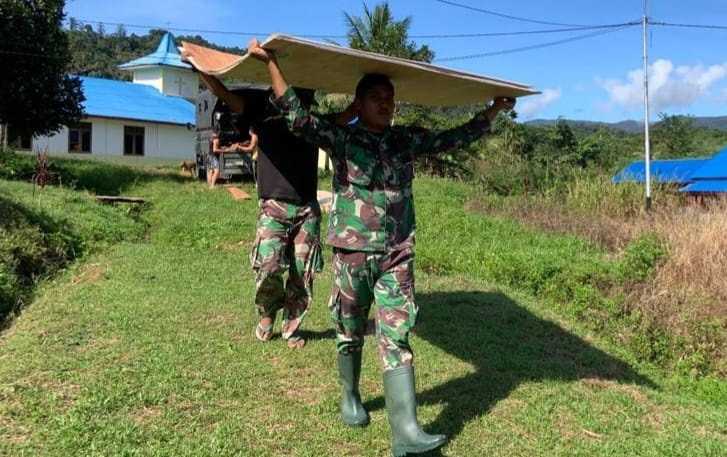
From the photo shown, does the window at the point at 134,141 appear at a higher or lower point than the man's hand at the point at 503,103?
higher

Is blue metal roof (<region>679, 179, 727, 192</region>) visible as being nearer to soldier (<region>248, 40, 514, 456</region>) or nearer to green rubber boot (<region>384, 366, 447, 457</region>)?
soldier (<region>248, 40, 514, 456</region>)

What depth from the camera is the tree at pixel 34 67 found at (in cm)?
1734

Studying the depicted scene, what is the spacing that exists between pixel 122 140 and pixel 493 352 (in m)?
29.7

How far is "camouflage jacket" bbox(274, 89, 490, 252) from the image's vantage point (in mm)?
3578

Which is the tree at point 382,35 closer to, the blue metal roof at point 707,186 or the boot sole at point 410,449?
the blue metal roof at point 707,186

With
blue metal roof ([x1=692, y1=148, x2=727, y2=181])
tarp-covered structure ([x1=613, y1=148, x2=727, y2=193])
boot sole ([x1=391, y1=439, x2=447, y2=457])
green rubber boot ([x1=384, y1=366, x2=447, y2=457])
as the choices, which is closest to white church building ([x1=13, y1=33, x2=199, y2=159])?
tarp-covered structure ([x1=613, y1=148, x2=727, y2=193])

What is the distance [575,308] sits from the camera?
705cm

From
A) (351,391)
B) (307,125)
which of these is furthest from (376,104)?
(351,391)

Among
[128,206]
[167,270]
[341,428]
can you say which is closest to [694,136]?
[128,206]

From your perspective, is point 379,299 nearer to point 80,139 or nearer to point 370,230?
point 370,230

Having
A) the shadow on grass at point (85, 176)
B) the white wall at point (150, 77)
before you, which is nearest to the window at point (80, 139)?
the white wall at point (150, 77)

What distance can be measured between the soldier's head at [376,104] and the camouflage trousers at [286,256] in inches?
55.3

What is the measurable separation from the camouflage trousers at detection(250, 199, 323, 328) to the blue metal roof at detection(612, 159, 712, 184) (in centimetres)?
1028

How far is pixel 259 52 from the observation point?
338 centimetres
